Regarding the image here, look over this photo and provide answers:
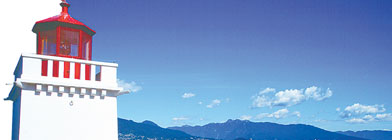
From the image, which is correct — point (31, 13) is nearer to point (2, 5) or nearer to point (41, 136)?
point (2, 5)

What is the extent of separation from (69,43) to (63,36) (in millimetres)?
205

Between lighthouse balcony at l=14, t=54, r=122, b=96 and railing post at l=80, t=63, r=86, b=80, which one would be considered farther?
railing post at l=80, t=63, r=86, b=80

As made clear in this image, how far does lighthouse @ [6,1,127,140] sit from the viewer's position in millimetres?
8344

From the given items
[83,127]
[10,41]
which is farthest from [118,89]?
[10,41]

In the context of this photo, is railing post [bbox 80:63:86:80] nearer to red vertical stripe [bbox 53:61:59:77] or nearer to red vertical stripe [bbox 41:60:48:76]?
red vertical stripe [bbox 53:61:59:77]

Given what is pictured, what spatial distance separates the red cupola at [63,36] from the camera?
913cm

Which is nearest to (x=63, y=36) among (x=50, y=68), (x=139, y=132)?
(x=50, y=68)

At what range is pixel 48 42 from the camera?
372 inches

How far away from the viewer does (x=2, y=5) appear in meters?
11.5

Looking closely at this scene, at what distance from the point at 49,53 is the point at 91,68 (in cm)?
110

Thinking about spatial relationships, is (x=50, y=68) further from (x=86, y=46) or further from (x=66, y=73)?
(x=86, y=46)

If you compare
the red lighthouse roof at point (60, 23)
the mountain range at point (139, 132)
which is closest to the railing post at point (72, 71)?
the red lighthouse roof at point (60, 23)

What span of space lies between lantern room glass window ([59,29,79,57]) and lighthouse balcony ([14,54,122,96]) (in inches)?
19.4

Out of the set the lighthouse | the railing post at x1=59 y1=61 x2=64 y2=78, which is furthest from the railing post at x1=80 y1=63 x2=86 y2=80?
the railing post at x1=59 y1=61 x2=64 y2=78
